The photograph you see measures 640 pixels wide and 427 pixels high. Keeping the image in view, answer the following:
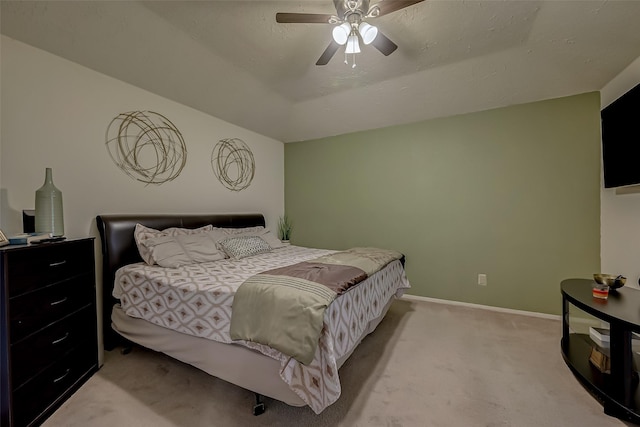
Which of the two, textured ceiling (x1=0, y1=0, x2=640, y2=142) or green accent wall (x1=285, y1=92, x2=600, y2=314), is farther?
green accent wall (x1=285, y1=92, x2=600, y2=314)

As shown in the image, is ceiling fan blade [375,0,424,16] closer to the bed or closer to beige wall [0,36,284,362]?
the bed

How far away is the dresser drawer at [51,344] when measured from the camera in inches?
55.4

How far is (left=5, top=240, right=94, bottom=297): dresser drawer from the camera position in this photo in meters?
1.39

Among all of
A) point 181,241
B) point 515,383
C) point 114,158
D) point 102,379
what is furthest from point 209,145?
point 515,383

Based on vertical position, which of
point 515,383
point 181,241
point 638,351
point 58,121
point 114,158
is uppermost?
point 58,121

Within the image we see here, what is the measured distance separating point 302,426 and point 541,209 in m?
3.20

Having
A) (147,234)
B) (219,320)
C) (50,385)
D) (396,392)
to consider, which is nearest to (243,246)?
(147,234)

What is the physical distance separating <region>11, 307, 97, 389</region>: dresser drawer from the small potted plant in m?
2.76

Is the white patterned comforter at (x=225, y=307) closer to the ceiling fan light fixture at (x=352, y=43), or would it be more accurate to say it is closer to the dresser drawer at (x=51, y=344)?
the dresser drawer at (x=51, y=344)

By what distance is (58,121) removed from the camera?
203 centimetres

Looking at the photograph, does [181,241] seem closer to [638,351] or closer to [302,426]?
[302,426]

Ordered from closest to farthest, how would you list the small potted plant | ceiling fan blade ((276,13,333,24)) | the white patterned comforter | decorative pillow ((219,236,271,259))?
the white patterned comforter
ceiling fan blade ((276,13,333,24))
decorative pillow ((219,236,271,259))
the small potted plant

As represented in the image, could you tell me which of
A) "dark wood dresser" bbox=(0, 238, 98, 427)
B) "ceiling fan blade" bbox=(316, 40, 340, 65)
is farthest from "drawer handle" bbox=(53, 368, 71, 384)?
"ceiling fan blade" bbox=(316, 40, 340, 65)

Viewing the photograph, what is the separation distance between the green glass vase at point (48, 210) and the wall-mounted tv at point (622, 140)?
14.1 feet
